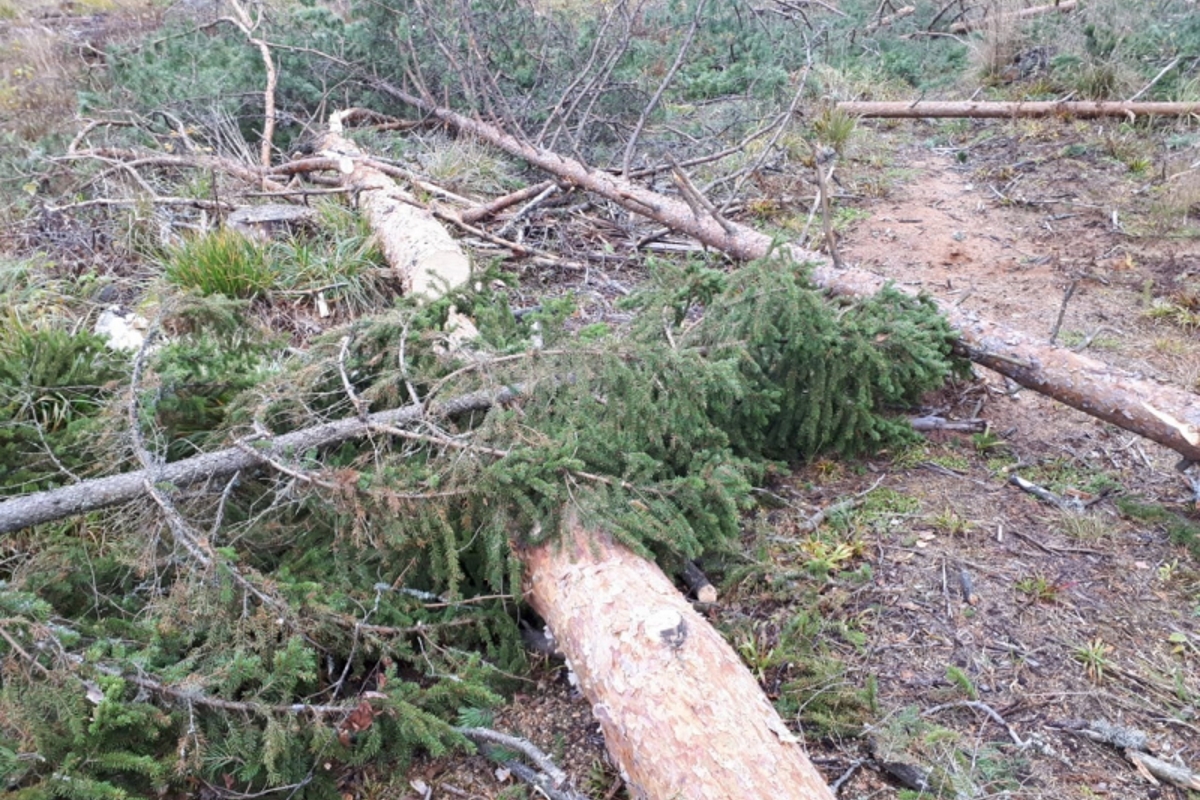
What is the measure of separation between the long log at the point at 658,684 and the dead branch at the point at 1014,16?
934cm

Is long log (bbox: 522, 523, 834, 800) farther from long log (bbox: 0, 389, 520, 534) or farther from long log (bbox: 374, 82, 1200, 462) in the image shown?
long log (bbox: 374, 82, 1200, 462)

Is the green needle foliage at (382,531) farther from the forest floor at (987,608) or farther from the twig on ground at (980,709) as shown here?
the twig on ground at (980,709)

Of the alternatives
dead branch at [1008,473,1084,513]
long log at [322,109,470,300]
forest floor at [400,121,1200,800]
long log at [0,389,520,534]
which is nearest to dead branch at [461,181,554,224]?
long log at [322,109,470,300]

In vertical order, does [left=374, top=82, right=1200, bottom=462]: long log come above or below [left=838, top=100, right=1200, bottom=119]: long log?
below

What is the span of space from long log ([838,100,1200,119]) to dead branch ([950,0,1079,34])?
1882mm

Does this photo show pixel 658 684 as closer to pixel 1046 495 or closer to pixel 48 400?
pixel 1046 495

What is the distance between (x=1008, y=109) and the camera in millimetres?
7922

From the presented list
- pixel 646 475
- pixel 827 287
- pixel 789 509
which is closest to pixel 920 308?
pixel 827 287

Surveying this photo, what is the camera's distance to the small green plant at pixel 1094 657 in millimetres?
2635

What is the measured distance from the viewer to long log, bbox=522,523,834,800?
2037mm

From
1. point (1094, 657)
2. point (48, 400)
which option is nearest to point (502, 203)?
point (48, 400)

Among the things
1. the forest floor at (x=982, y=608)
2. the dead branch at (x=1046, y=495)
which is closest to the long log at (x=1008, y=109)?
the forest floor at (x=982, y=608)

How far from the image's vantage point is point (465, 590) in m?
3.00

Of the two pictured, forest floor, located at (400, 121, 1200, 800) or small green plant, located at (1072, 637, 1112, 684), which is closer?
forest floor, located at (400, 121, 1200, 800)
